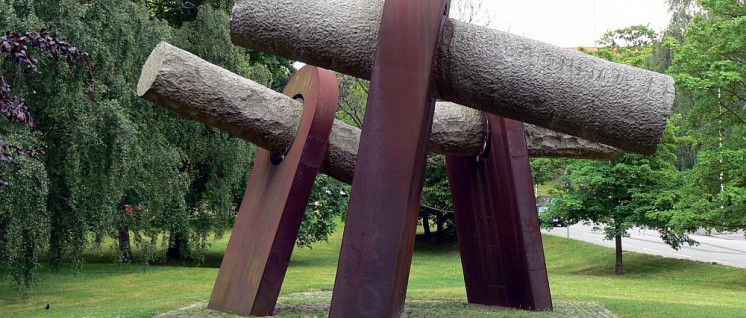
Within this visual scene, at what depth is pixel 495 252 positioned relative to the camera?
11320mm

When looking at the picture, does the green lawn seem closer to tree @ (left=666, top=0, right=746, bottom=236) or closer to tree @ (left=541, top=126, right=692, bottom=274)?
tree @ (left=541, top=126, right=692, bottom=274)

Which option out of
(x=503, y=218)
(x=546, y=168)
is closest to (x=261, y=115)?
(x=503, y=218)

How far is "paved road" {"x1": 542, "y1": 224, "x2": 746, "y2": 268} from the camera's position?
28.0 m

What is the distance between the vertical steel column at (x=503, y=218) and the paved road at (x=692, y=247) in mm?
16546

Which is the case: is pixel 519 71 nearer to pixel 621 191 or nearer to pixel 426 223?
pixel 621 191

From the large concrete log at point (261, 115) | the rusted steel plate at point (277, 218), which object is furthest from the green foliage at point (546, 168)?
the rusted steel plate at point (277, 218)

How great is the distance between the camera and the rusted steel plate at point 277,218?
10.0 m

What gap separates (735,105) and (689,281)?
4.90 m

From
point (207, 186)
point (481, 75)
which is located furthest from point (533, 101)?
point (207, 186)

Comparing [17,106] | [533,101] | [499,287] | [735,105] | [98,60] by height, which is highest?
[735,105]

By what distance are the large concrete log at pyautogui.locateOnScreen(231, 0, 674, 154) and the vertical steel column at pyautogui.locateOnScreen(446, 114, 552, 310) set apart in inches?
161

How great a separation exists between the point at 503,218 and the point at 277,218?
3143mm

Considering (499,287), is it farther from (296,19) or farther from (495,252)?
(296,19)

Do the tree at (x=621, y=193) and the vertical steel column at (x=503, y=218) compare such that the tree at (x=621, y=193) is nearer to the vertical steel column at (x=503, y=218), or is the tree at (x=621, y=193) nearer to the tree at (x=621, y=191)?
the tree at (x=621, y=191)
